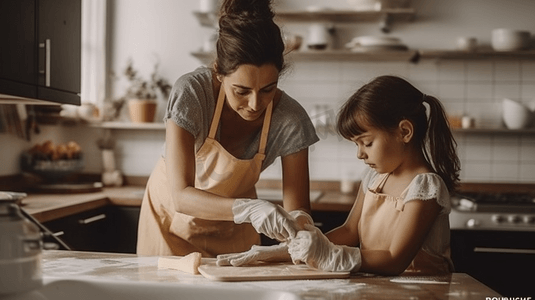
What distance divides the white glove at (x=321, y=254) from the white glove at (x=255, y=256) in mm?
85

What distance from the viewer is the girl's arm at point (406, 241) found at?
1388 millimetres

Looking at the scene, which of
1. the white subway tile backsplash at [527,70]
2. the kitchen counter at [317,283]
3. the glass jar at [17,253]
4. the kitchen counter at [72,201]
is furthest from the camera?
the white subway tile backsplash at [527,70]

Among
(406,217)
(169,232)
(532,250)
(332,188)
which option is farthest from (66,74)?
(532,250)

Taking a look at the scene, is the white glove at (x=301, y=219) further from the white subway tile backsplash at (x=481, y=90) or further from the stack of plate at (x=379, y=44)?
the white subway tile backsplash at (x=481, y=90)

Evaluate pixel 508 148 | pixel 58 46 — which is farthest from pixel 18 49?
pixel 508 148

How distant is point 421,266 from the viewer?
154 centimetres

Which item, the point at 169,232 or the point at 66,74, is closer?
the point at 169,232

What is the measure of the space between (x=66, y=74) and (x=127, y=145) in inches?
61.5

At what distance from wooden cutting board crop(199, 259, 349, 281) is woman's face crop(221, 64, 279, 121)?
17.1 inches

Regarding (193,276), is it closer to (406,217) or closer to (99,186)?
(406,217)

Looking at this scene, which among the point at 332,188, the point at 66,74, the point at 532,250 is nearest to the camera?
the point at 66,74

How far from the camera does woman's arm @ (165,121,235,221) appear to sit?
159 cm

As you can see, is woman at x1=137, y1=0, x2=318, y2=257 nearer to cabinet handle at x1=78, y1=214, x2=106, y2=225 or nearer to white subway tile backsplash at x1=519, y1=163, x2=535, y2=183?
cabinet handle at x1=78, y1=214, x2=106, y2=225

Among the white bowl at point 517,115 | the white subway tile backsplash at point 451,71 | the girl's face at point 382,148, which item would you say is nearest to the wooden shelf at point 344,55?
the white subway tile backsplash at point 451,71
